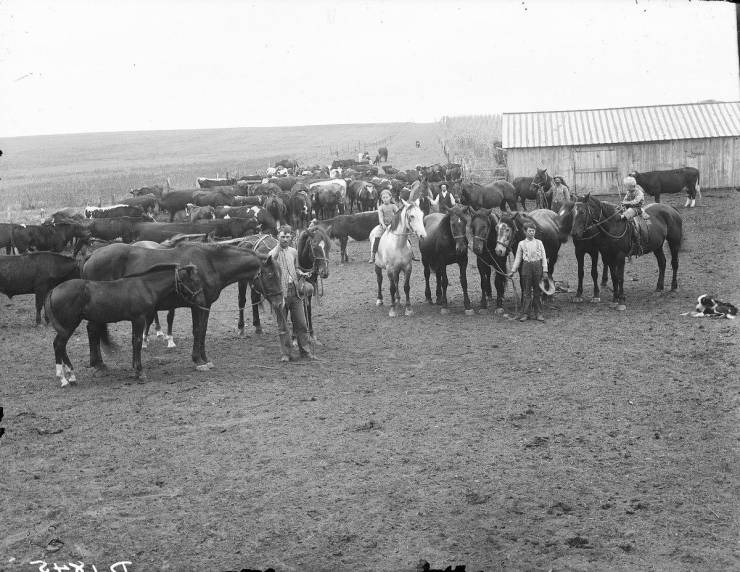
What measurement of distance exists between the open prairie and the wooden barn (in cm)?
1901

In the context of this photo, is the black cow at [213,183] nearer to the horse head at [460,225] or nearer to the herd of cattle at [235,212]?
the herd of cattle at [235,212]

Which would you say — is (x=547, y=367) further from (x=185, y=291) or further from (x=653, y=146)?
(x=653, y=146)

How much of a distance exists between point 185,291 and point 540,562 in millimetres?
6802

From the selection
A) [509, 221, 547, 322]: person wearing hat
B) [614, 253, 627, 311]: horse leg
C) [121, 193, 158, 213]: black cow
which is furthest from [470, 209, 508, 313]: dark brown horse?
[121, 193, 158, 213]: black cow

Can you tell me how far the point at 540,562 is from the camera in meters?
5.55

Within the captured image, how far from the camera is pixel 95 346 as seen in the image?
11422mm

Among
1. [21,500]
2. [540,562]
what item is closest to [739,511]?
[540,562]

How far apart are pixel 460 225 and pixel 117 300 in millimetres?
6014

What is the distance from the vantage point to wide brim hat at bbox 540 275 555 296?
44.4ft

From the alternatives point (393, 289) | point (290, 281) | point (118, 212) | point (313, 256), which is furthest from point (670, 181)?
point (290, 281)

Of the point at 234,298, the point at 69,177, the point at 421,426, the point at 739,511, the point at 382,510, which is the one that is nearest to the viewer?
the point at 739,511

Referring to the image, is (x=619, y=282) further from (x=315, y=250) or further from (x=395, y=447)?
(x=395, y=447)

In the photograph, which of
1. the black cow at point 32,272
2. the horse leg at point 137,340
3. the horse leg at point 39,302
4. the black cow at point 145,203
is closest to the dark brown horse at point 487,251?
the horse leg at point 137,340

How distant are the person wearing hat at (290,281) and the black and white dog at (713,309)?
6.44 meters
